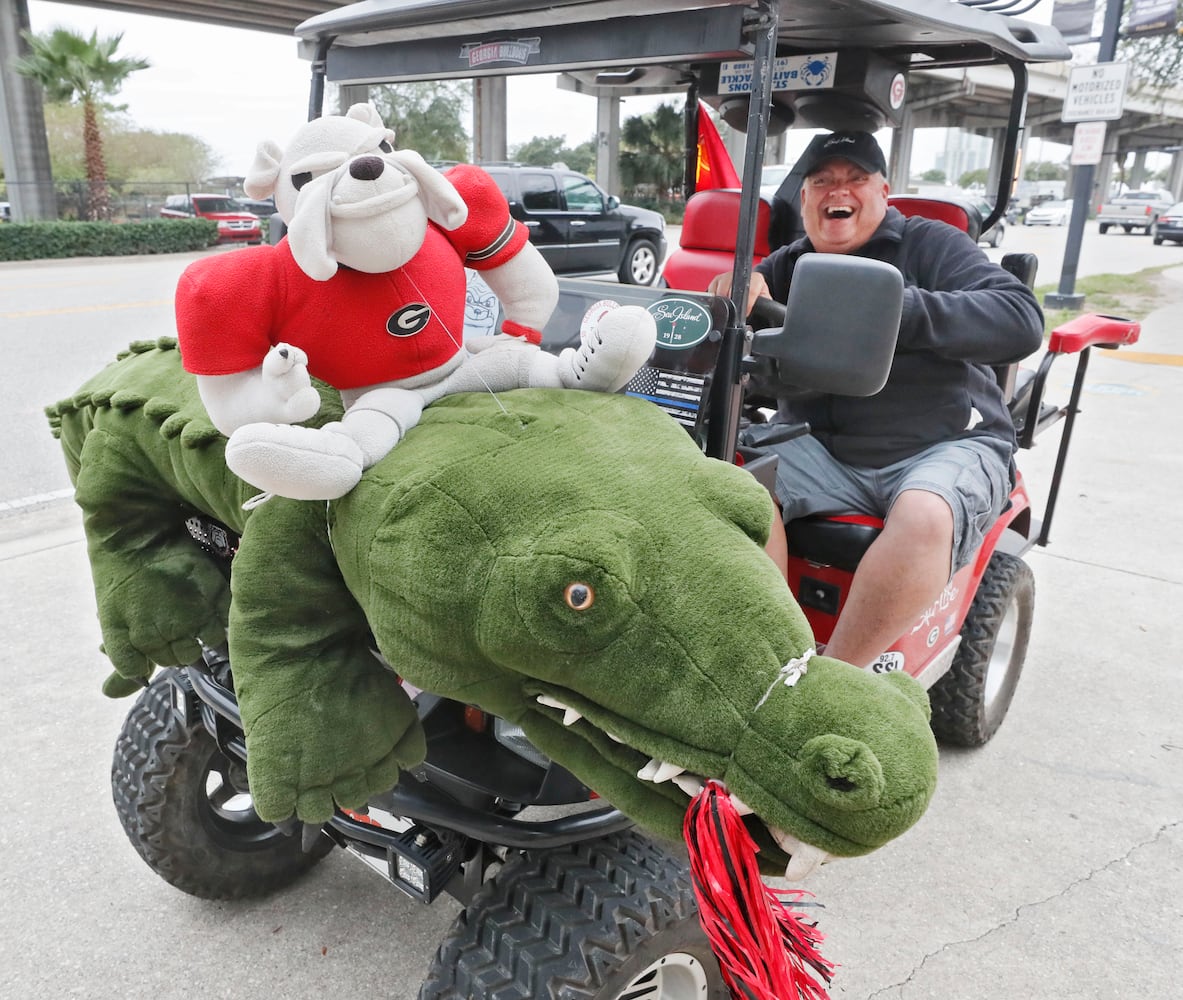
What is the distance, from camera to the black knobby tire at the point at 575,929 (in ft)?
5.15

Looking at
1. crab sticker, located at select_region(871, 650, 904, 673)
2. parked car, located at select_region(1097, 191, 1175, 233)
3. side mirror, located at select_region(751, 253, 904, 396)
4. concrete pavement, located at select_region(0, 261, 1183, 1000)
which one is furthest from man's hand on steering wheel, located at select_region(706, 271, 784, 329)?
parked car, located at select_region(1097, 191, 1175, 233)

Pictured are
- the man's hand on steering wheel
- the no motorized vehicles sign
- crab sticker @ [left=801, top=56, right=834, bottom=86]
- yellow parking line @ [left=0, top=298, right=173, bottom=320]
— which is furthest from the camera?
the no motorized vehicles sign

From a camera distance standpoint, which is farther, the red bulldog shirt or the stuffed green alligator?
the red bulldog shirt

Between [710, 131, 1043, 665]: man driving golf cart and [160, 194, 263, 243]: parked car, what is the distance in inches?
913

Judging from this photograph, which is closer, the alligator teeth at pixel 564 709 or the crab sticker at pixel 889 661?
the alligator teeth at pixel 564 709

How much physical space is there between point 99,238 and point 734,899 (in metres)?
23.0

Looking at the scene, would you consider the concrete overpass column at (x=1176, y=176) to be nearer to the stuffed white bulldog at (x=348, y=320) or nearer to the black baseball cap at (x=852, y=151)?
the black baseball cap at (x=852, y=151)

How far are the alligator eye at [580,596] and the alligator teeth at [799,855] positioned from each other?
1.18ft

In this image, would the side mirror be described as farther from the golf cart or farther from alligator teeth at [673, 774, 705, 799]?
alligator teeth at [673, 774, 705, 799]

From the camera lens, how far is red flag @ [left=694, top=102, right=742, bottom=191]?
3232 millimetres

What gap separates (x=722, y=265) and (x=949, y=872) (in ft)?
6.46

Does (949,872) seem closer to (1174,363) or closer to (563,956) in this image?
(563,956)

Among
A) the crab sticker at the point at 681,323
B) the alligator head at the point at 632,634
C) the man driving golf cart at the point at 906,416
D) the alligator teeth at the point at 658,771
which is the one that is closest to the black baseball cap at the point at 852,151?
the man driving golf cart at the point at 906,416

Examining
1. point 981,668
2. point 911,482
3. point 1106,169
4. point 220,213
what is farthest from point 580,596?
point 1106,169
